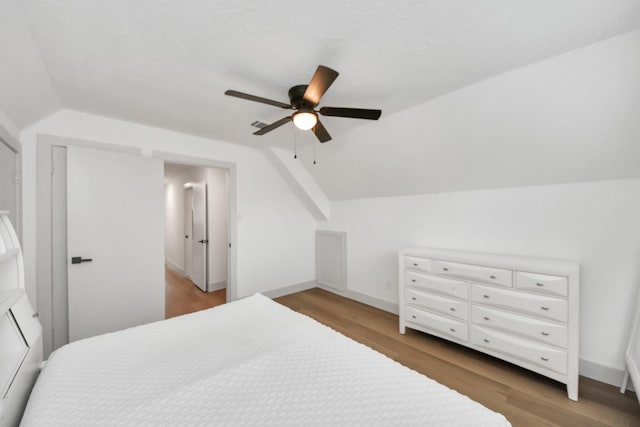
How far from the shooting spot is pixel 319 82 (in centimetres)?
151

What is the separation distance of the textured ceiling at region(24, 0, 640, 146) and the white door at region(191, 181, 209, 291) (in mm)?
2409

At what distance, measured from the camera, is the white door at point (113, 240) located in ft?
7.84

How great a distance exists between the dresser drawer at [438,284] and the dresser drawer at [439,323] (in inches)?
10.2

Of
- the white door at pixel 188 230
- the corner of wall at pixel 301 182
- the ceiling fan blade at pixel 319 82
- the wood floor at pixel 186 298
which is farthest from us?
the white door at pixel 188 230

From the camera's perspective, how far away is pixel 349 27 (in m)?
1.37

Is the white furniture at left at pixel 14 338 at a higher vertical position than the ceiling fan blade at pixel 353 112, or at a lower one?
lower

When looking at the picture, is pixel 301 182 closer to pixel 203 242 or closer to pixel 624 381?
pixel 203 242

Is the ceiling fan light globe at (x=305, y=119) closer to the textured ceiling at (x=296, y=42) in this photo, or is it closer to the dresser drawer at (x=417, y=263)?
the textured ceiling at (x=296, y=42)

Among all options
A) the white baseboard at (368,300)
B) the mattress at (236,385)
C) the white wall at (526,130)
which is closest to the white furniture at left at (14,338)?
the mattress at (236,385)

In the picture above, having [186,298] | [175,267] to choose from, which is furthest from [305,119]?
[175,267]

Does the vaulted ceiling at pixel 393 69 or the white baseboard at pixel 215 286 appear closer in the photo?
the vaulted ceiling at pixel 393 69

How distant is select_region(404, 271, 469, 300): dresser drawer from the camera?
7.79ft

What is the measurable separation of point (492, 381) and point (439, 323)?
1.95 feet

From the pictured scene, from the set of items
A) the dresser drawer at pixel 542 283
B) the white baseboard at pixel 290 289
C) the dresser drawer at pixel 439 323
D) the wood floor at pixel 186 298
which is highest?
the dresser drawer at pixel 542 283
